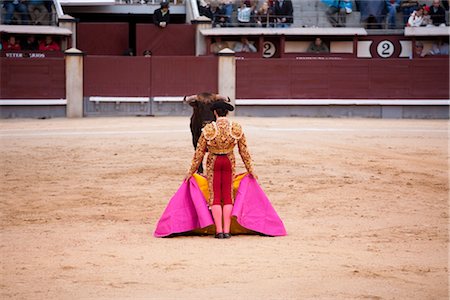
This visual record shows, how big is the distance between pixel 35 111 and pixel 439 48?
9332mm

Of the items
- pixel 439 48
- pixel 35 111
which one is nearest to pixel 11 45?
pixel 35 111

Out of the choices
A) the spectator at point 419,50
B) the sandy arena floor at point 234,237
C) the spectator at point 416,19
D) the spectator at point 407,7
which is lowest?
the sandy arena floor at point 234,237

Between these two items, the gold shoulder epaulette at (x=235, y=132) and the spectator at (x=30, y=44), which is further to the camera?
the spectator at (x=30, y=44)

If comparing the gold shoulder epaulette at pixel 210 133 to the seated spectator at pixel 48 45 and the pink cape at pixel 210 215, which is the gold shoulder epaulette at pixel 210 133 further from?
the seated spectator at pixel 48 45

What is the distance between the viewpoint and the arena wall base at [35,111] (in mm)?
21422

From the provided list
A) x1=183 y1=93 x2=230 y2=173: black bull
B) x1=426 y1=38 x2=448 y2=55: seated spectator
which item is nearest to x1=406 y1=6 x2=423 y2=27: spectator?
x1=426 y1=38 x2=448 y2=55: seated spectator

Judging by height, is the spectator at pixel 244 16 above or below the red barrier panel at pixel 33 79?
above

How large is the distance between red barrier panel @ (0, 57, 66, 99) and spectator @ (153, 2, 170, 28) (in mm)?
3006

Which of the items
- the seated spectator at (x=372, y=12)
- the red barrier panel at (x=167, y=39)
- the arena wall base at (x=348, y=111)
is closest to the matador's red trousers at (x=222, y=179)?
the arena wall base at (x=348, y=111)

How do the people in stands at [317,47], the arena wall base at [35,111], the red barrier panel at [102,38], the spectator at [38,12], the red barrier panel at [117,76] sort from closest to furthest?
the arena wall base at [35,111]
the red barrier panel at [117,76]
the spectator at [38,12]
the people in stands at [317,47]
the red barrier panel at [102,38]

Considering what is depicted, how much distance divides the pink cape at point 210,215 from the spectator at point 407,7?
16.4m

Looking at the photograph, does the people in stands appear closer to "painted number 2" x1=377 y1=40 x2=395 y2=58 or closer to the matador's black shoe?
"painted number 2" x1=377 y1=40 x2=395 y2=58

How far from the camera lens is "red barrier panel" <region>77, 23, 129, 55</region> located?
79.9 ft

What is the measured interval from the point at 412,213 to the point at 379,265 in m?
2.95
